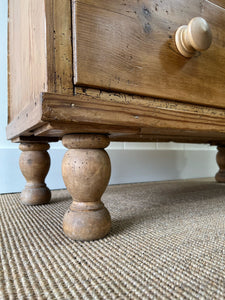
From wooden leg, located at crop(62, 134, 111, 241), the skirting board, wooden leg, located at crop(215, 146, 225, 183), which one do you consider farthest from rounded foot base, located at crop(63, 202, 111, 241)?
wooden leg, located at crop(215, 146, 225, 183)

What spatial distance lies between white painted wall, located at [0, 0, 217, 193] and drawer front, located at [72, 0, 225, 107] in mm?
696

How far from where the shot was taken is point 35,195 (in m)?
0.71

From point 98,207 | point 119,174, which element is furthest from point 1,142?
point 98,207

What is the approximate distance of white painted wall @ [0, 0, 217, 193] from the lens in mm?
976

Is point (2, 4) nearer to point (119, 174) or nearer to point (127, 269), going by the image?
point (119, 174)

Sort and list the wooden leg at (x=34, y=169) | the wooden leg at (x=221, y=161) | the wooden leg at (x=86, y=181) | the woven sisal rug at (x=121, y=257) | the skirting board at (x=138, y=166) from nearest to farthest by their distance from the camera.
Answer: the woven sisal rug at (x=121, y=257) < the wooden leg at (x=86, y=181) < the wooden leg at (x=34, y=169) < the skirting board at (x=138, y=166) < the wooden leg at (x=221, y=161)

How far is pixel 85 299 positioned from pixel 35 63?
36 centimetres

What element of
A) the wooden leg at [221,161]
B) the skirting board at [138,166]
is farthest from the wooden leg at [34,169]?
the wooden leg at [221,161]

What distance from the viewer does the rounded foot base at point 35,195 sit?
0.71 metres

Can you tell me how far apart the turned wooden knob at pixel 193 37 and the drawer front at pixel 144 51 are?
12 millimetres

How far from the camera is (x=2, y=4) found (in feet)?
3.24

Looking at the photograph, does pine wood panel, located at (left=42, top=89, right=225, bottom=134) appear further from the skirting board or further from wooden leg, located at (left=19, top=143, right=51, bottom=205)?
the skirting board

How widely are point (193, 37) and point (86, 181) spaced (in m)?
0.31

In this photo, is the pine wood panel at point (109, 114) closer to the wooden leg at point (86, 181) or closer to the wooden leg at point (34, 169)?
the wooden leg at point (86, 181)
